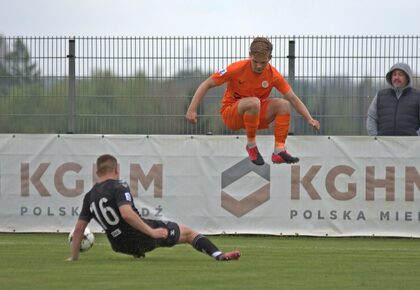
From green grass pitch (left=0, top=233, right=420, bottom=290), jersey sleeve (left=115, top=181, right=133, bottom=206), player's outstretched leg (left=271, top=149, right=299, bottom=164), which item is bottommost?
green grass pitch (left=0, top=233, right=420, bottom=290)

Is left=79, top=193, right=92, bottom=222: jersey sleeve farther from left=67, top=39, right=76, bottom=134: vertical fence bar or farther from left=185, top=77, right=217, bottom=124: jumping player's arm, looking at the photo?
left=67, top=39, right=76, bottom=134: vertical fence bar

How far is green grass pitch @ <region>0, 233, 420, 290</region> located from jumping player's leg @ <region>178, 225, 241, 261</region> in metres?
0.11

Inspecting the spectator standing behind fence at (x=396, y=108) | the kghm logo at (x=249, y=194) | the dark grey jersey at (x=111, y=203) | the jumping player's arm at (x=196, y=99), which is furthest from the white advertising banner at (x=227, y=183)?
the dark grey jersey at (x=111, y=203)

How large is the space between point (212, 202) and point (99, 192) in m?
6.12

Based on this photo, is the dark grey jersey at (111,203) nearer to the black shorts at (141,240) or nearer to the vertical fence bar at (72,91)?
the black shorts at (141,240)

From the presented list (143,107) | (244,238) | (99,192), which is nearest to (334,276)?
(99,192)

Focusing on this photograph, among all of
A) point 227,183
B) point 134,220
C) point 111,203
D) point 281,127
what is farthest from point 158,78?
point 134,220

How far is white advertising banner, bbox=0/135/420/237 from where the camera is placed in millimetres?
18938

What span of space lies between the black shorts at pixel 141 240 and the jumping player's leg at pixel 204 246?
145 millimetres

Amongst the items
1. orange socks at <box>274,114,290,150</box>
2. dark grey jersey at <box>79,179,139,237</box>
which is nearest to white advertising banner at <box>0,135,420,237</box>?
orange socks at <box>274,114,290,150</box>

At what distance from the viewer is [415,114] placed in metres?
18.6

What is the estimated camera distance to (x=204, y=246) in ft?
44.4

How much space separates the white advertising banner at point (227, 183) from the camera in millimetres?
18938

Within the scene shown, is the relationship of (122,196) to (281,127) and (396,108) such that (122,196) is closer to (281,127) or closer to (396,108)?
(281,127)
